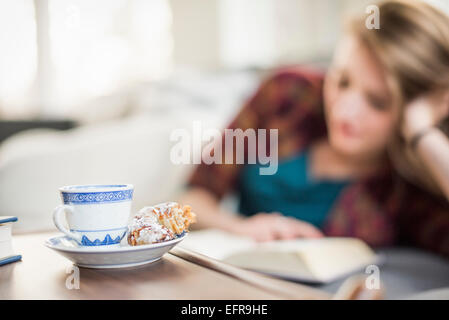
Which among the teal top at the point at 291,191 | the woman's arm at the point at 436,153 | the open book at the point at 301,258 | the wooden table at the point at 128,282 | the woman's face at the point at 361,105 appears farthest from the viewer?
the teal top at the point at 291,191

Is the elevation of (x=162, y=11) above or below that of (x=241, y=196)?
above

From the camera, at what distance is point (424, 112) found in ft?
2.32

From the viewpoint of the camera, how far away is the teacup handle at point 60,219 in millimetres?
360

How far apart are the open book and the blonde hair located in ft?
0.69

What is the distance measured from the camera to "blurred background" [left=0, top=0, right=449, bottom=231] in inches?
39.3

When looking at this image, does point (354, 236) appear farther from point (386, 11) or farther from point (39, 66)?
point (39, 66)

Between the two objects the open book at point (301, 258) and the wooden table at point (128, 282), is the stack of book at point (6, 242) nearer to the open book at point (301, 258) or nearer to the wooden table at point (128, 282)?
the wooden table at point (128, 282)

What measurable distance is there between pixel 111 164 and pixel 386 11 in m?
0.63

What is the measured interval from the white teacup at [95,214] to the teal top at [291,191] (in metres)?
0.59

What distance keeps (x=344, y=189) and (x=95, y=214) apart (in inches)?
23.7

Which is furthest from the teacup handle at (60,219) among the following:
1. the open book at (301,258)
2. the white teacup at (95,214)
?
the open book at (301,258)

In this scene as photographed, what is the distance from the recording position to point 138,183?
42.7 inches

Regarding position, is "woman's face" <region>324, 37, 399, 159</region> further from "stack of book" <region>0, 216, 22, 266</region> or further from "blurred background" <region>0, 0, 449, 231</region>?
"stack of book" <region>0, 216, 22, 266</region>
